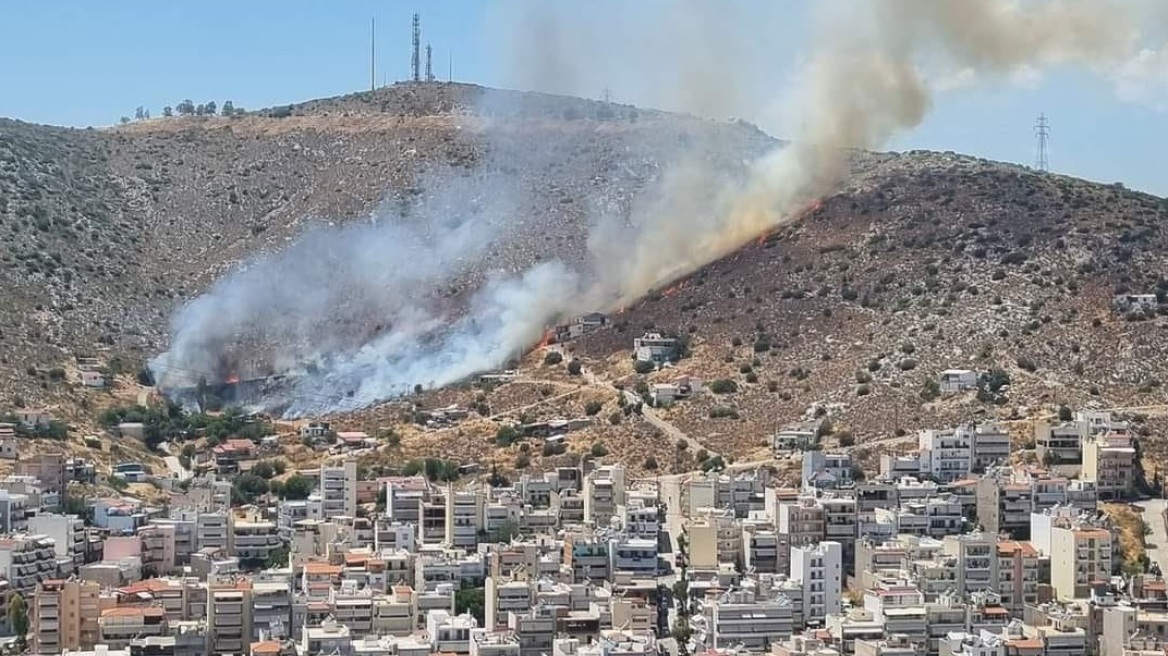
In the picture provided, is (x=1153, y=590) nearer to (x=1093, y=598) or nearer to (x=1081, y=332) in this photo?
(x=1093, y=598)

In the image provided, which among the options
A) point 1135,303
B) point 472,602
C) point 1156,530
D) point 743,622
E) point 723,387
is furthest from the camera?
point 1135,303

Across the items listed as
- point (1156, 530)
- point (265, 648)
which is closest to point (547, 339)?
point (1156, 530)

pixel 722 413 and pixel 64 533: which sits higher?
pixel 722 413

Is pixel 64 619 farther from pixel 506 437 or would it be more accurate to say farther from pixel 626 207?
pixel 626 207

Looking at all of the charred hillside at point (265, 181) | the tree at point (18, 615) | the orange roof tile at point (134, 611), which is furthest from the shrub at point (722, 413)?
the orange roof tile at point (134, 611)

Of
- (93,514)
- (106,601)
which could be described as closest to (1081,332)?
(93,514)

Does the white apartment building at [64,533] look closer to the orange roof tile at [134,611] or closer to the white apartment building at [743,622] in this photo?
the orange roof tile at [134,611]

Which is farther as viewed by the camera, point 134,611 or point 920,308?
point 920,308
